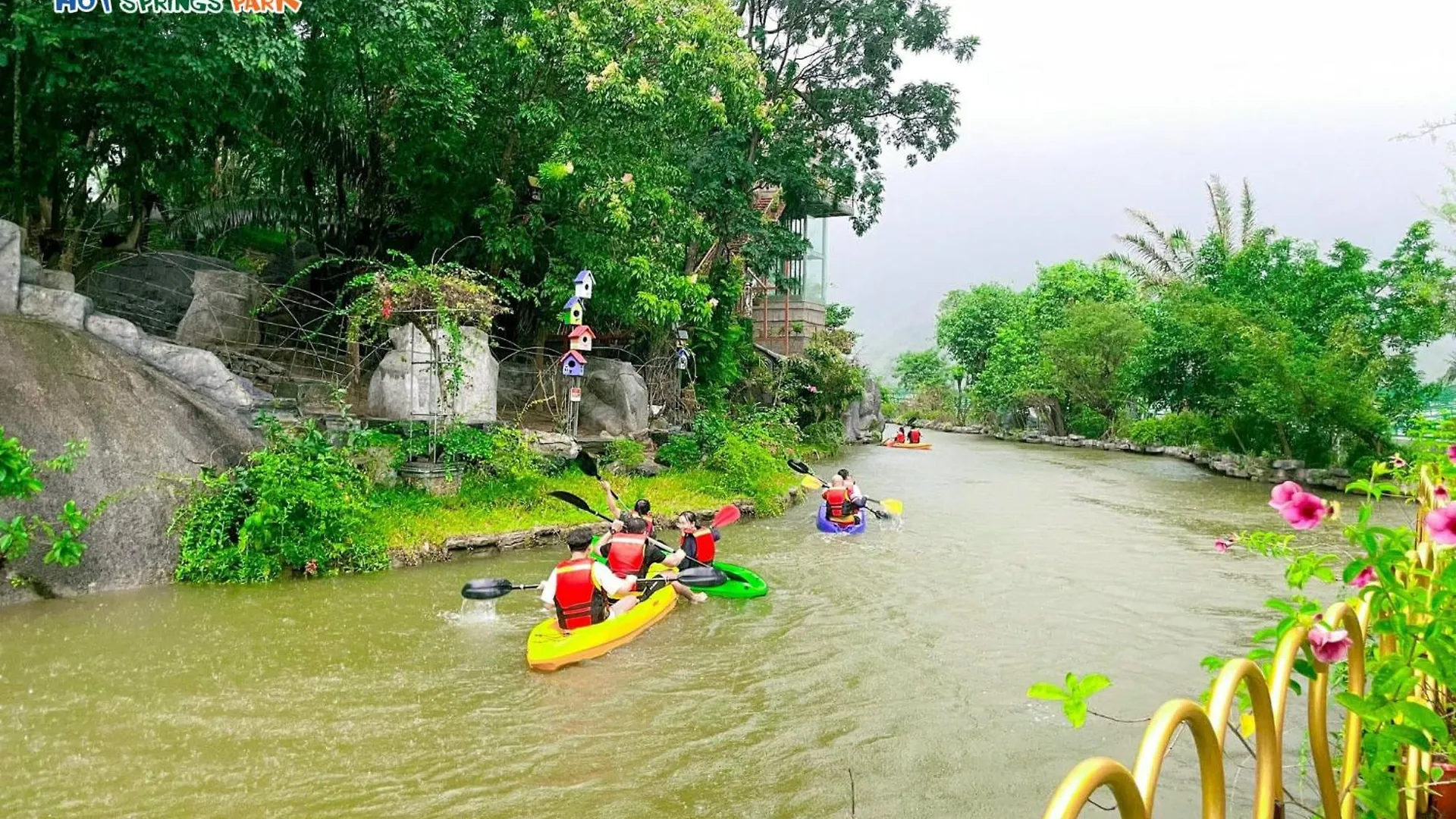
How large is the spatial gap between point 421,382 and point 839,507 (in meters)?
5.96

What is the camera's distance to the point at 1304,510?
9.24ft

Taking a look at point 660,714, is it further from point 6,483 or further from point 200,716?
point 6,483

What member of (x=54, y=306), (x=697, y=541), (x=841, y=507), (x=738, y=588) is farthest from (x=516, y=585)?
(x=841, y=507)

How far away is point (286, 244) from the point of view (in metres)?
17.1

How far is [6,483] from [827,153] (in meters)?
17.9

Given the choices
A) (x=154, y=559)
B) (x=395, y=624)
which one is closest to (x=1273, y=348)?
(x=395, y=624)

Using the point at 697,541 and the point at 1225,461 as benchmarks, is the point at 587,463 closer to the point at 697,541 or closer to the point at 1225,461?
the point at 697,541

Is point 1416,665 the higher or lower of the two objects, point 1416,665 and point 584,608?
the higher

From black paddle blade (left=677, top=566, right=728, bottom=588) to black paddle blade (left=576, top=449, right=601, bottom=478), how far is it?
4846mm

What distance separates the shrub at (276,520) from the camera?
8.70 m

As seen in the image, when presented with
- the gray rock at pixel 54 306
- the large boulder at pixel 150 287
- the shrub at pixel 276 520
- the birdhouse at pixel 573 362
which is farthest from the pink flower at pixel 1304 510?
the large boulder at pixel 150 287

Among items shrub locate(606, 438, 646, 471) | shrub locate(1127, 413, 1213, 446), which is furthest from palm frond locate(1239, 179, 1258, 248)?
shrub locate(606, 438, 646, 471)

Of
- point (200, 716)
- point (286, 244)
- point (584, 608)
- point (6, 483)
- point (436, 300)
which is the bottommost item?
point (200, 716)

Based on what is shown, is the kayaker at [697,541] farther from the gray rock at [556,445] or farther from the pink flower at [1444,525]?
the pink flower at [1444,525]
